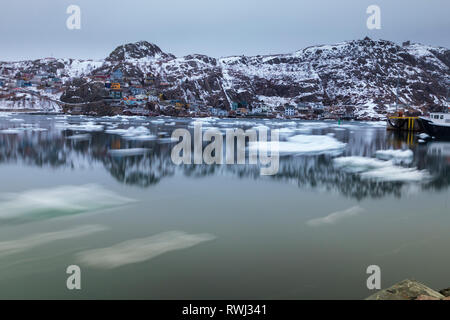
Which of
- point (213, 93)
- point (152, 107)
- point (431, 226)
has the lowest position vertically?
point (431, 226)

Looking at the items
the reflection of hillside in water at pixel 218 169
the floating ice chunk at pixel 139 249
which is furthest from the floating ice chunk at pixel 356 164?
the floating ice chunk at pixel 139 249

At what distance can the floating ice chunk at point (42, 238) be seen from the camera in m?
7.14

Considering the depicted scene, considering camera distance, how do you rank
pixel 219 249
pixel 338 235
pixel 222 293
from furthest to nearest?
pixel 338 235 → pixel 219 249 → pixel 222 293

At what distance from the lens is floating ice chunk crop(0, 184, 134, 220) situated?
9.67m

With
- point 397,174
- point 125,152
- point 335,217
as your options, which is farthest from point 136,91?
point 335,217

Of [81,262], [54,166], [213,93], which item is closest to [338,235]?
[81,262]

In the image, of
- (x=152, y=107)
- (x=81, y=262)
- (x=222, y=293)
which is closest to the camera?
(x=222, y=293)

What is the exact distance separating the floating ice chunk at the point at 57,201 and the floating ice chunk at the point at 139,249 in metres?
3.25

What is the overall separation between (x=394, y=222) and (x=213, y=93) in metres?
194

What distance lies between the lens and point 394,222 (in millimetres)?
9336

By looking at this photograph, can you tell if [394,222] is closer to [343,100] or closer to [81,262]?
[81,262]

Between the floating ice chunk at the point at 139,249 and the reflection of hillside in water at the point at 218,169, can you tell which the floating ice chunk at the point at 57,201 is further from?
the floating ice chunk at the point at 139,249

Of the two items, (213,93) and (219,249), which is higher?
(213,93)

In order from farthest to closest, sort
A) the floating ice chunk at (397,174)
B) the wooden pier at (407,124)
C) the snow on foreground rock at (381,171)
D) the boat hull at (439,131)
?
the wooden pier at (407,124) < the boat hull at (439,131) < the snow on foreground rock at (381,171) < the floating ice chunk at (397,174)
